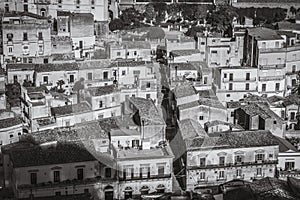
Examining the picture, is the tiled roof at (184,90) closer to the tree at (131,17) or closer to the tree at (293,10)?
the tree at (131,17)

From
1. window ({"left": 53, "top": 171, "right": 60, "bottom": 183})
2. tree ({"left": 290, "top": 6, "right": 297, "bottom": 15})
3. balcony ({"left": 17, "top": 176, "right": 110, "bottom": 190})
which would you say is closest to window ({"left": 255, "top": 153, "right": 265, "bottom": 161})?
balcony ({"left": 17, "top": 176, "right": 110, "bottom": 190})

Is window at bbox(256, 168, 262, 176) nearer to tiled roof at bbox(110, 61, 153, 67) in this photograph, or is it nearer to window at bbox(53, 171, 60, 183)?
window at bbox(53, 171, 60, 183)

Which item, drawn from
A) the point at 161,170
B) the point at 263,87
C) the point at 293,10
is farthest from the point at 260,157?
the point at 293,10

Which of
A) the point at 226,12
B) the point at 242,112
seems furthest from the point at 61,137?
the point at 226,12

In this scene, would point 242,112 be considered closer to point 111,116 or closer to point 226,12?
point 111,116

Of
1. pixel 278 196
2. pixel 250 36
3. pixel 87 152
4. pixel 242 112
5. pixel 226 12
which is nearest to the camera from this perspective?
pixel 278 196
